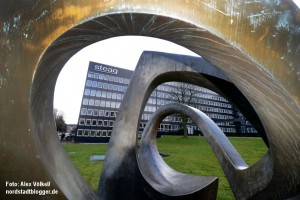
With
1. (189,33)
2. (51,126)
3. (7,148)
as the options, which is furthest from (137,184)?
(189,33)

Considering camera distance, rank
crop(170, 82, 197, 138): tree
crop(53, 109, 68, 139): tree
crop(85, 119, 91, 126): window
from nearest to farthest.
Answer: crop(170, 82, 197, 138): tree, crop(85, 119, 91, 126): window, crop(53, 109, 68, 139): tree

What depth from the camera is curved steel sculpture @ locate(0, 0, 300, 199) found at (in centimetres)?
317

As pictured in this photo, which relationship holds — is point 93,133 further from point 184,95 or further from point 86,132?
point 184,95

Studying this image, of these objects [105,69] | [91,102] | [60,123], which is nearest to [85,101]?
[91,102]

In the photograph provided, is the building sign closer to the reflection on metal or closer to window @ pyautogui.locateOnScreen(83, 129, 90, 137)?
window @ pyautogui.locateOnScreen(83, 129, 90, 137)

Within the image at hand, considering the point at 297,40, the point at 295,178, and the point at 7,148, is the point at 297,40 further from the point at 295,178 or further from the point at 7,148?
the point at 7,148

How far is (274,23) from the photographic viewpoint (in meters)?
3.14

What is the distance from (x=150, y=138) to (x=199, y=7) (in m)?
7.36

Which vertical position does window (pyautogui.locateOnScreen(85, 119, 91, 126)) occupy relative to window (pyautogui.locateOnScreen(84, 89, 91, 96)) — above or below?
below

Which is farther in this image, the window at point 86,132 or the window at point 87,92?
the window at point 87,92

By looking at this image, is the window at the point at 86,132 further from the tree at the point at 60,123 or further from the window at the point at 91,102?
the tree at the point at 60,123

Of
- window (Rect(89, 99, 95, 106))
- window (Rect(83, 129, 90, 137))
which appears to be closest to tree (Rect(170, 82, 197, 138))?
window (Rect(89, 99, 95, 106))

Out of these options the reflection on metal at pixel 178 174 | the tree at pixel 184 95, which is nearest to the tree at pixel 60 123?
the tree at pixel 184 95

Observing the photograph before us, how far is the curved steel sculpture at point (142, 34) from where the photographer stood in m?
3.17
